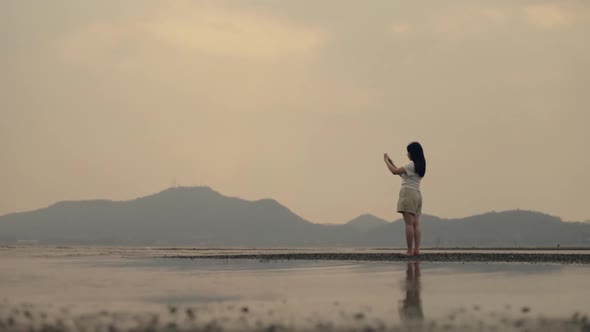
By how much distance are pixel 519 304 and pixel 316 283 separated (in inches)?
172

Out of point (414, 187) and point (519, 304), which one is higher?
point (414, 187)

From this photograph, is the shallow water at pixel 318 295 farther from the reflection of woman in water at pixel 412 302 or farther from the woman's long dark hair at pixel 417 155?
the woman's long dark hair at pixel 417 155

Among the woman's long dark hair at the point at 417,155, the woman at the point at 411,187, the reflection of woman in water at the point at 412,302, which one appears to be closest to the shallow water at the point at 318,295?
the reflection of woman in water at the point at 412,302

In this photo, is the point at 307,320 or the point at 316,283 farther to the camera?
the point at 316,283

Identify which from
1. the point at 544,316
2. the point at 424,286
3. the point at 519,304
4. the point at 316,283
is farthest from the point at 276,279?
the point at 544,316

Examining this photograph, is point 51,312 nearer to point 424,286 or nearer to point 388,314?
point 388,314

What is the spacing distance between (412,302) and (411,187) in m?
11.5

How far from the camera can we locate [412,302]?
32.0 feet

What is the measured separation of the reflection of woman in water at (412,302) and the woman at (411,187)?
20.7 feet

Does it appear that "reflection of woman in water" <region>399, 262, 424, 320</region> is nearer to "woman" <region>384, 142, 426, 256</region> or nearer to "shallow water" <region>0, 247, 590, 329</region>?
"shallow water" <region>0, 247, 590, 329</region>

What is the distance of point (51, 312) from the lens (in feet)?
29.7

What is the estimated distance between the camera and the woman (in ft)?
68.4

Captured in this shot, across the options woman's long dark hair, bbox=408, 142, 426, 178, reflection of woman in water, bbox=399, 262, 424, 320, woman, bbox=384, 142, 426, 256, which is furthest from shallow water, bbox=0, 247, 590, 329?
woman's long dark hair, bbox=408, 142, 426, 178

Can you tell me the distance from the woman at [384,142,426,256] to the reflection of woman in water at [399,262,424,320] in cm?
631
